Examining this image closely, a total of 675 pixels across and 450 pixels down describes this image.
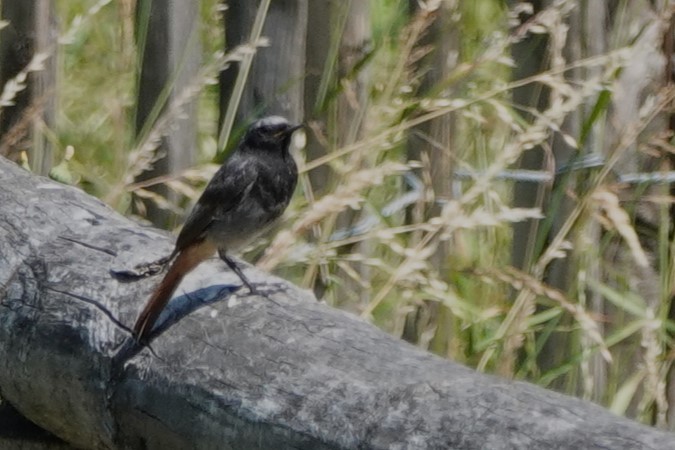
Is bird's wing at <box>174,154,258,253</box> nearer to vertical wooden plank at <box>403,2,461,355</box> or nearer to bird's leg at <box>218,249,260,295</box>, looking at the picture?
bird's leg at <box>218,249,260,295</box>

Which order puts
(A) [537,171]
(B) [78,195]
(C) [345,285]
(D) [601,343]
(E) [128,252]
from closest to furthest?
(E) [128,252], (B) [78,195], (D) [601,343], (A) [537,171], (C) [345,285]

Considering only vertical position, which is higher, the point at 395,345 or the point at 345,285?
the point at 395,345

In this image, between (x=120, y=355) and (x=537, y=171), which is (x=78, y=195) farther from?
(x=537, y=171)

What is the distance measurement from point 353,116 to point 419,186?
0.27 metres

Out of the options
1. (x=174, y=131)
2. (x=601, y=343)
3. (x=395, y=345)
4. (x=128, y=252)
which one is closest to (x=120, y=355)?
(x=128, y=252)

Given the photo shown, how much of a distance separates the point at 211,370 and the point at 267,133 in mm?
1237

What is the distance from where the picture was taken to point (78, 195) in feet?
9.71

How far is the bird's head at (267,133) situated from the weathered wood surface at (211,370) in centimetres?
55

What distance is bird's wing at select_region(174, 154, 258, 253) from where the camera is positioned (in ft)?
10.8

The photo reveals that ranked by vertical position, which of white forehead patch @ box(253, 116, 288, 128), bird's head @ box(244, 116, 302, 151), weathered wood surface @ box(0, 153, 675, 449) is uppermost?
white forehead patch @ box(253, 116, 288, 128)

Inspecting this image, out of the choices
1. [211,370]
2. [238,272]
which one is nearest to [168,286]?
[238,272]

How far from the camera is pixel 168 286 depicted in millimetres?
2533

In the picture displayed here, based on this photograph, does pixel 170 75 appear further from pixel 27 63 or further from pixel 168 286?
pixel 168 286

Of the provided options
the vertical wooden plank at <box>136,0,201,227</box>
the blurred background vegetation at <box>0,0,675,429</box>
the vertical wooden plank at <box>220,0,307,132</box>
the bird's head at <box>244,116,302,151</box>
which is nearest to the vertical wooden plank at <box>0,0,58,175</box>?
the blurred background vegetation at <box>0,0,675,429</box>
